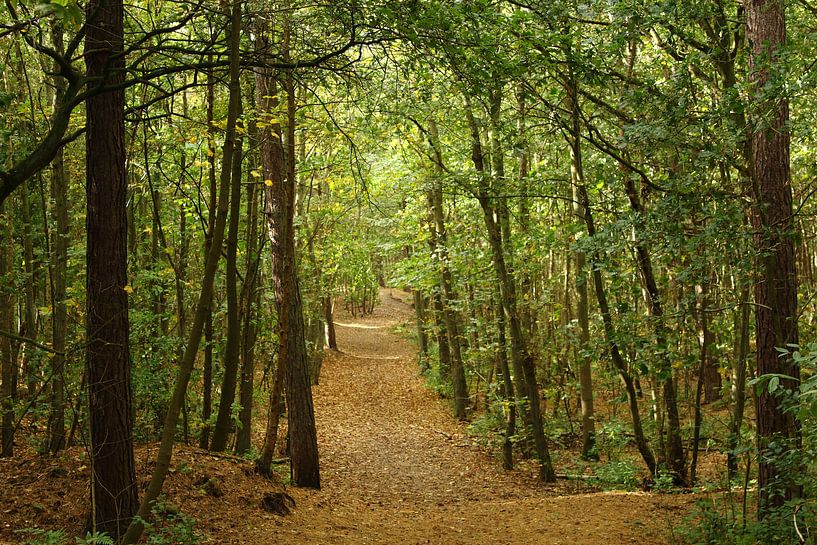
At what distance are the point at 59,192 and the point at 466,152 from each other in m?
7.98

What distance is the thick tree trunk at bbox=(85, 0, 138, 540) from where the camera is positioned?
19.1 ft

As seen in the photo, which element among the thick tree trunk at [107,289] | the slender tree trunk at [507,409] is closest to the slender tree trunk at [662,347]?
the slender tree trunk at [507,409]

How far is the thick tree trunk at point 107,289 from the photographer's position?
19.1ft

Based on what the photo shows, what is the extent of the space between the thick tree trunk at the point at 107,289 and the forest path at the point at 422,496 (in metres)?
2.18

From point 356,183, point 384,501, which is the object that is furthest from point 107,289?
point 384,501

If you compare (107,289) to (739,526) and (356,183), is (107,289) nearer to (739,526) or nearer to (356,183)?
(356,183)

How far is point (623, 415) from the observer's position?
61.8ft

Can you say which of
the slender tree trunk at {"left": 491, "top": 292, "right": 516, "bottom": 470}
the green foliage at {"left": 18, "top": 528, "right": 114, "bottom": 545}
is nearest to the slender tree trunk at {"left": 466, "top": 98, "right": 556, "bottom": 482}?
the slender tree trunk at {"left": 491, "top": 292, "right": 516, "bottom": 470}

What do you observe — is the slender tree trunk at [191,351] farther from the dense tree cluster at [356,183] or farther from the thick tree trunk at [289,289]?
the thick tree trunk at [289,289]

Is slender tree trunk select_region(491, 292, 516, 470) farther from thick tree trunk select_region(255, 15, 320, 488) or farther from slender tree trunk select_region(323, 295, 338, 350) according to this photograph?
slender tree trunk select_region(323, 295, 338, 350)

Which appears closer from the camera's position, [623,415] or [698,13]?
[698,13]

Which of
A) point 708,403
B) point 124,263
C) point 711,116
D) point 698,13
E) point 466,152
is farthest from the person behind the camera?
point 708,403

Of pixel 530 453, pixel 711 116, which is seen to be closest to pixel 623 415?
→ pixel 530 453

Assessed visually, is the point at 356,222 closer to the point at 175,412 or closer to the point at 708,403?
the point at 708,403
